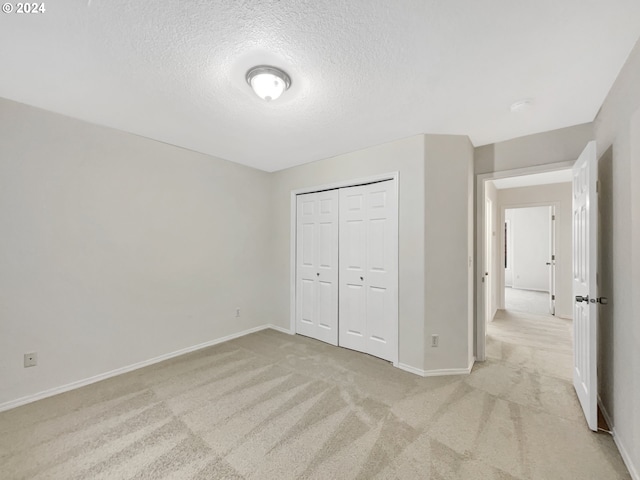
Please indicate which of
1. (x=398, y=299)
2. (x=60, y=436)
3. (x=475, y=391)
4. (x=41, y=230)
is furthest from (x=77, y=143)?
(x=475, y=391)

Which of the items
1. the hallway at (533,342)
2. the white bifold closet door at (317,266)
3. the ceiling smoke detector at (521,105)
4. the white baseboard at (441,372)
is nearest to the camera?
the ceiling smoke detector at (521,105)

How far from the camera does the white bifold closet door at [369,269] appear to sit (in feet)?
9.77

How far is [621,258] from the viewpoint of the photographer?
173 centimetres

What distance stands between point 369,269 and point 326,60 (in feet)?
7.14

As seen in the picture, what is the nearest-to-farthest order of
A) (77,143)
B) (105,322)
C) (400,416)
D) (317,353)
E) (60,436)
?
(60,436)
(400,416)
(77,143)
(105,322)
(317,353)

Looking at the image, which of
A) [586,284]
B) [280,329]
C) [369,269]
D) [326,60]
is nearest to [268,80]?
[326,60]

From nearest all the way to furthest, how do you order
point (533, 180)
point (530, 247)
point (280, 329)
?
1. point (280, 329)
2. point (533, 180)
3. point (530, 247)

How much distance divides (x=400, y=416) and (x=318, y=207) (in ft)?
8.26

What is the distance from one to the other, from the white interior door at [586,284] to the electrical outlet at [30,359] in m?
4.27

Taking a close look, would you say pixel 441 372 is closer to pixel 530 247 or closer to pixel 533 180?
pixel 533 180

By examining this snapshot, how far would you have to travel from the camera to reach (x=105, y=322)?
263 centimetres

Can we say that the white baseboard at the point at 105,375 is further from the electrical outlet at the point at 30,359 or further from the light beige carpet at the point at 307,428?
the electrical outlet at the point at 30,359

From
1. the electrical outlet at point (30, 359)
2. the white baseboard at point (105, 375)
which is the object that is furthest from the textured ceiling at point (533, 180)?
the electrical outlet at point (30, 359)

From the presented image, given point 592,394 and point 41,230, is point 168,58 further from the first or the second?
point 592,394
